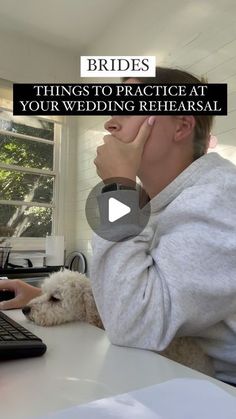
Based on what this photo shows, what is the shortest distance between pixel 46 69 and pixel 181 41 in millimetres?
1216

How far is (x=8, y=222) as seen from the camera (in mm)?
2426

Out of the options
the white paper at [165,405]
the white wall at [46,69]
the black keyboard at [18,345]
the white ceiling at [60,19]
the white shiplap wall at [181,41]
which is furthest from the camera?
the white wall at [46,69]

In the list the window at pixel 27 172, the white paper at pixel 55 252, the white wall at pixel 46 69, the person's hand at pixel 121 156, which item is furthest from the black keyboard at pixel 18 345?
the white wall at pixel 46 69

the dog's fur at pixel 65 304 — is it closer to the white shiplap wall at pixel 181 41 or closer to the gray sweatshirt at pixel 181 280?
the gray sweatshirt at pixel 181 280

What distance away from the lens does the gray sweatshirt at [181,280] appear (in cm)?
45

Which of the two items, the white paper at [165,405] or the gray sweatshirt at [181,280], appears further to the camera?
the gray sweatshirt at [181,280]

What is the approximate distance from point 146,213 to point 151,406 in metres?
0.38

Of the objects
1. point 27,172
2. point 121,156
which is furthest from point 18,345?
point 27,172

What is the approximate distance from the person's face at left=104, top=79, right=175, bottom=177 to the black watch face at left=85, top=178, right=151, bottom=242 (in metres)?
0.09

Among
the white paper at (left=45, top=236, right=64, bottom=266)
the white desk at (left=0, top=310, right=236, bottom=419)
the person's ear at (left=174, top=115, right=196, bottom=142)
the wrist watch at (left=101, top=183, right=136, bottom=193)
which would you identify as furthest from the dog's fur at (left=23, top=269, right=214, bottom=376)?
the white paper at (left=45, top=236, right=64, bottom=266)

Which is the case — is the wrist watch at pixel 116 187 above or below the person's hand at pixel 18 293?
above

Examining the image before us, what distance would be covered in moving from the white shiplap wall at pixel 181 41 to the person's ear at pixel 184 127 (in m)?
0.80

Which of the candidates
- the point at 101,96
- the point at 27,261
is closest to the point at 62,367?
the point at 101,96

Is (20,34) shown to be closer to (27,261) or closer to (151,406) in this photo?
(27,261)
